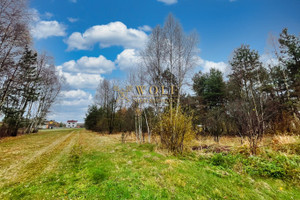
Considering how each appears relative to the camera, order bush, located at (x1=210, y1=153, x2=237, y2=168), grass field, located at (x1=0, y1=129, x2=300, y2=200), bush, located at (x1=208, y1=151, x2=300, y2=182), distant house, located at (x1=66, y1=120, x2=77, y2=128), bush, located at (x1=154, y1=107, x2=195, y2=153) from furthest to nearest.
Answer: distant house, located at (x1=66, y1=120, x2=77, y2=128) < bush, located at (x1=154, y1=107, x2=195, y2=153) < bush, located at (x1=210, y1=153, x2=237, y2=168) < bush, located at (x1=208, y1=151, x2=300, y2=182) < grass field, located at (x1=0, y1=129, x2=300, y2=200)

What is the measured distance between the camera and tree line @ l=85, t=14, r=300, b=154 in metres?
6.69

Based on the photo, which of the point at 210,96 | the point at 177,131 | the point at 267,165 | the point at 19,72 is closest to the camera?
the point at 267,165

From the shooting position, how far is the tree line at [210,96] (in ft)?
21.9

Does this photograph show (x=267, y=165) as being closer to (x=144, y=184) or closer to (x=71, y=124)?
(x=144, y=184)

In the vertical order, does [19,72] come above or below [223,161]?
above

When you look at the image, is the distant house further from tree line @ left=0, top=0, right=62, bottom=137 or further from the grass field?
the grass field

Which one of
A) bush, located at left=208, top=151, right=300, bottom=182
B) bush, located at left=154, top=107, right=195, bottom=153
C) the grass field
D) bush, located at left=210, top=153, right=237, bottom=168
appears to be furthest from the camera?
bush, located at left=154, top=107, right=195, bottom=153

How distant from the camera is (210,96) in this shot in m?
17.7

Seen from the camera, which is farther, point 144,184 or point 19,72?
point 19,72

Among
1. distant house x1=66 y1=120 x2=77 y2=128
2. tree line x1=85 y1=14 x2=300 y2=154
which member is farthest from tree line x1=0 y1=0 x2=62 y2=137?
distant house x1=66 y1=120 x2=77 y2=128

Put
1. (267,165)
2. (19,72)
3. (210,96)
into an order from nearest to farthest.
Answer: (267,165), (19,72), (210,96)

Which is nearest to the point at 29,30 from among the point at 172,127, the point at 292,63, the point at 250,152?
the point at 172,127

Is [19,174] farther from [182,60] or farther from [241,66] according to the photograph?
[241,66]

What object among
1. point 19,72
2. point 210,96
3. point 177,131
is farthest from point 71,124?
point 177,131
